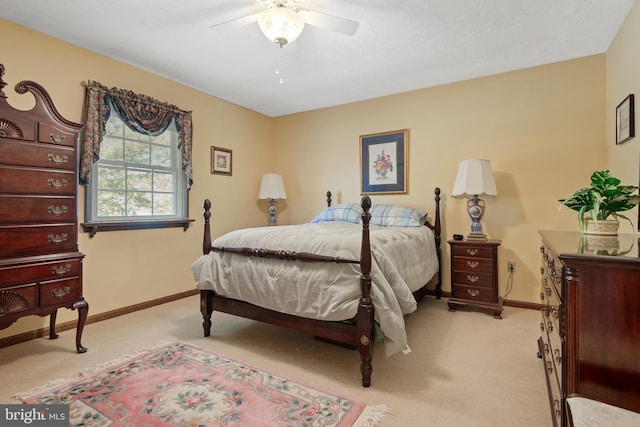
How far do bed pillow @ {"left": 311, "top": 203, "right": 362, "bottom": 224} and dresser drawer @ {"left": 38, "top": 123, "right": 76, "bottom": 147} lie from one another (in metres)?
2.54

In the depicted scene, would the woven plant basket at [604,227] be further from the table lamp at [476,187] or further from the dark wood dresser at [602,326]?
the table lamp at [476,187]

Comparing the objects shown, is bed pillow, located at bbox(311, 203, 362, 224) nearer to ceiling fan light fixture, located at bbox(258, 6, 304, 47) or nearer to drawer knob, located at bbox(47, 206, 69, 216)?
ceiling fan light fixture, located at bbox(258, 6, 304, 47)

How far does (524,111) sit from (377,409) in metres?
3.22

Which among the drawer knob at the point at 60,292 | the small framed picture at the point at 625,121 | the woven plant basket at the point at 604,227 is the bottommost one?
the drawer knob at the point at 60,292

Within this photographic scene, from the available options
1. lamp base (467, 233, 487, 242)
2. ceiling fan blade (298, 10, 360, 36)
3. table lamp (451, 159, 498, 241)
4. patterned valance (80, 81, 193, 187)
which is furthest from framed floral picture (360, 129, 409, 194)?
patterned valance (80, 81, 193, 187)

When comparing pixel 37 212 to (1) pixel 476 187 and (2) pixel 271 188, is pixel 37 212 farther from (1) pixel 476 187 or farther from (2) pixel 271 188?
(1) pixel 476 187

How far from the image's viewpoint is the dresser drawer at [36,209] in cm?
196

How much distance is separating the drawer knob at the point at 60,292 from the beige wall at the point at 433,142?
0.71 metres

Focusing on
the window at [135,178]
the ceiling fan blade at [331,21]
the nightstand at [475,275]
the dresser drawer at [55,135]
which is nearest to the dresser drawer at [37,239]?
the dresser drawer at [55,135]

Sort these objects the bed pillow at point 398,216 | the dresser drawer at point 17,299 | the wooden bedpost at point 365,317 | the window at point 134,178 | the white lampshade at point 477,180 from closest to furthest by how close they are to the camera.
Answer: the wooden bedpost at point 365,317 → the dresser drawer at point 17,299 → the window at point 134,178 → the white lampshade at point 477,180 → the bed pillow at point 398,216

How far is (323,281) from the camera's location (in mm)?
1997

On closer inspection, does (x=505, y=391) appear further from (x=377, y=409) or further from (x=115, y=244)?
(x=115, y=244)

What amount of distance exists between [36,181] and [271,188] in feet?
8.85

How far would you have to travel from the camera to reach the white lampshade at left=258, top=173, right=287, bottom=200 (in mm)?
4492
